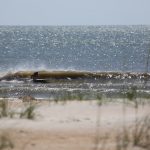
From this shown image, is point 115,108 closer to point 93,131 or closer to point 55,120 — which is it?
point 55,120

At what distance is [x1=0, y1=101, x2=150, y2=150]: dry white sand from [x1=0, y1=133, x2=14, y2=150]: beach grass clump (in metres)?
0.06

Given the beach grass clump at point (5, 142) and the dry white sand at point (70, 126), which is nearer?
the beach grass clump at point (5, 142)

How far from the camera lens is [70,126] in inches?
340

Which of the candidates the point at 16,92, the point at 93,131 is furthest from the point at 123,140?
the point at 16,92

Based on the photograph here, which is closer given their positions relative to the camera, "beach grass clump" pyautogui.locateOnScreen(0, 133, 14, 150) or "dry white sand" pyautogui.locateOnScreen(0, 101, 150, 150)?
"beach grass clump" pyautogui.locateOnScreen(0, 133, 14, 150)

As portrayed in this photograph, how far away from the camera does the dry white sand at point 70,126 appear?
7496mm

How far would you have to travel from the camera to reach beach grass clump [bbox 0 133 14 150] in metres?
7.20

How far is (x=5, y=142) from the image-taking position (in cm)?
740

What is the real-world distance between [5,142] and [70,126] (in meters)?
1.55

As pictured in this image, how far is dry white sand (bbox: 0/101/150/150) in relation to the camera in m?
7.50

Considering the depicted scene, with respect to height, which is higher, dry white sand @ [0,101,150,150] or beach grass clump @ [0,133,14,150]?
beach grass clump @ [0,133,14,150]

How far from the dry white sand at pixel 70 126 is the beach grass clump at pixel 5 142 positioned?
0.06m

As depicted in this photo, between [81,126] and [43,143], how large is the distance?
127 cm

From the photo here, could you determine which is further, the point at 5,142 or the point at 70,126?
the point at 70,126
